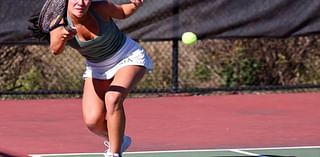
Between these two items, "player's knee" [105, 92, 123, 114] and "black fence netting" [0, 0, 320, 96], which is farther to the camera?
"black fence netting" [0, 0, 320, 96]

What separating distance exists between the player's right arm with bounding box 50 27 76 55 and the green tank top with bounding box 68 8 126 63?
236 millimetres

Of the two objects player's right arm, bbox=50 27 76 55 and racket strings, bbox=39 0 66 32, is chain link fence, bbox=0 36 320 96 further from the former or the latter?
player's right arm, bbox=50 27 76 55

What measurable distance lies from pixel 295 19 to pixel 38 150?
15.9ft

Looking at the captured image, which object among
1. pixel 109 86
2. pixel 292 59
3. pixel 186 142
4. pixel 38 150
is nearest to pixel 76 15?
pixel 109 86

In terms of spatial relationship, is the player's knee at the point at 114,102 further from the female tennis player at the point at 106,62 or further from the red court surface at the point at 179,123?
the red court surface at the point at 179,123

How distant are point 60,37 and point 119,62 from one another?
2.12 ft

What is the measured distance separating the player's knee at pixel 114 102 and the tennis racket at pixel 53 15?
0.60 meters

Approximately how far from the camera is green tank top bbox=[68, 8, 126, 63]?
23.3ft

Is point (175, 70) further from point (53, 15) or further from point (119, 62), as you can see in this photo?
point (53, 15)

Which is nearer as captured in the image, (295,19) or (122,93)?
(122,93)

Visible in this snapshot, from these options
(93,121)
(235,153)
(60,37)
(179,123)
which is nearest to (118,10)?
(60,37)

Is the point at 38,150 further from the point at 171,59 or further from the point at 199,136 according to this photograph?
the point at 171,59

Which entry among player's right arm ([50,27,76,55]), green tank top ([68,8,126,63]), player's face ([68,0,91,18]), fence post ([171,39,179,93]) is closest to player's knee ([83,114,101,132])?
green tank top ([68,8,126,63])

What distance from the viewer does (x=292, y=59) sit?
13.2 metres
